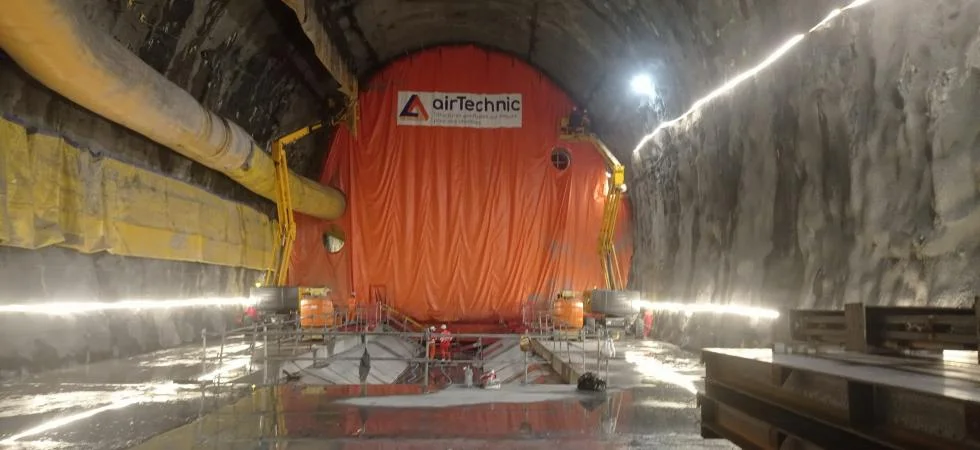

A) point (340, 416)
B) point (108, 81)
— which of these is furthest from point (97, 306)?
point (340, 416)

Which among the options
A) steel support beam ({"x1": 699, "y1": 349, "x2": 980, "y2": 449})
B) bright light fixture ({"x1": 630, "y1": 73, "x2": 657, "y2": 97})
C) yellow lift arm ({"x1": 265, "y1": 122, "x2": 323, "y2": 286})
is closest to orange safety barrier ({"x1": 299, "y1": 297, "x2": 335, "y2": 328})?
yellow lift arm ({"x1": 265, "y1": 122, "x2": 323, "y2": 286})

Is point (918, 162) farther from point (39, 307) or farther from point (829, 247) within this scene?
point (39, 307)

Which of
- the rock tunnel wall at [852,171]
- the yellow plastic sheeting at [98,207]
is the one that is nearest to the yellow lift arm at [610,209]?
the rock tunnel wall at [852,171]

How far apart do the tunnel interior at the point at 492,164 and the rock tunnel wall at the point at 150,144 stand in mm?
55

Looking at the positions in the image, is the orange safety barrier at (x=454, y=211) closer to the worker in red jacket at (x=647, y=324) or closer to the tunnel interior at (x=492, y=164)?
the tunnel interior at (x=492, y=164)

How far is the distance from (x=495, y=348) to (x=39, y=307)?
1076 centimetres

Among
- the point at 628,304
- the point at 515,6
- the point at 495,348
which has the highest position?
the point at 515,6

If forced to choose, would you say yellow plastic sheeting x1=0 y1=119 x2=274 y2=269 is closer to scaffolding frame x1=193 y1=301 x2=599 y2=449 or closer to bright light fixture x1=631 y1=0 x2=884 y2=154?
scaffolding frame x1=193 y1=301 x2=599 y2=449

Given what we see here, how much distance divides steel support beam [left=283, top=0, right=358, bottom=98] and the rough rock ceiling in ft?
1.53

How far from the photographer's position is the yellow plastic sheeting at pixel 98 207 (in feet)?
29.8

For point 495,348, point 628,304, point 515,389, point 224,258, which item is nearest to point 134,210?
point 224,258

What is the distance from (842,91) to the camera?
8516mm

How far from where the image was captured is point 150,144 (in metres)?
13.0

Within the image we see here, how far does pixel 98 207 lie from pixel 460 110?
1201 centimetres
